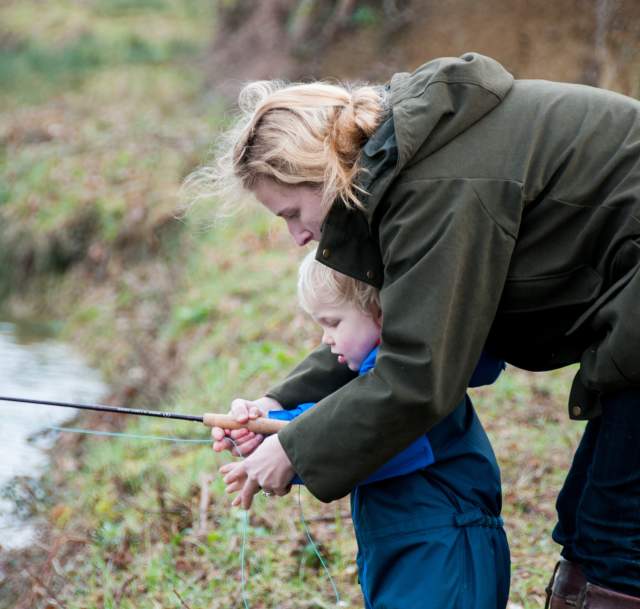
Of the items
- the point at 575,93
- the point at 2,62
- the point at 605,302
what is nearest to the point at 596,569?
the point at 605,302

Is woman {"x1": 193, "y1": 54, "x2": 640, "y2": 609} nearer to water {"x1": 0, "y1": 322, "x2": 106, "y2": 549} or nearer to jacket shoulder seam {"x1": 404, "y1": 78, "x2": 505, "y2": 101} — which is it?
jacket shoulder seam {"x1": 404, "y1": 78, "x2": 505, "y2": 101}

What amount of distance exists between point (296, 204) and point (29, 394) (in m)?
5.16

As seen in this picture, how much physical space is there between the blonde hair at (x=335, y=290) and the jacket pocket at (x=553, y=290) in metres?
0.36

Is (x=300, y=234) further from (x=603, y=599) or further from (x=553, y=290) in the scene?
(x=603, y=599)

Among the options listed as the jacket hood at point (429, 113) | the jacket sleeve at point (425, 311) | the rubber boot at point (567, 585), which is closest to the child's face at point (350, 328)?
the jacket sleeve at point (425, 311)

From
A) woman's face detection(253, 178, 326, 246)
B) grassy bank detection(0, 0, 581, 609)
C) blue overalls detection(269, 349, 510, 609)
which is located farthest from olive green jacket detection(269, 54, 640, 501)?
grassy bank detection(0, 0, 581, 609)

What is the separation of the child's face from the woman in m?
0.22

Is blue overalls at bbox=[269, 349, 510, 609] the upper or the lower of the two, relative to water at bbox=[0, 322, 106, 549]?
upper

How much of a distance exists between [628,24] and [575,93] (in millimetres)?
5006

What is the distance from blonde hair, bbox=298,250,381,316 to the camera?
8.61 feet

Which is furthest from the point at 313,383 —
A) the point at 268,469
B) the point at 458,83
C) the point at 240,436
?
the point at 458,83

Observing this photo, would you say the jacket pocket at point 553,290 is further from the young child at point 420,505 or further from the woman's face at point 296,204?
the woman's face at point 296,204

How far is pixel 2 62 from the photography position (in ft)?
53.6

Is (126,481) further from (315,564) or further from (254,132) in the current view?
(254,132)
